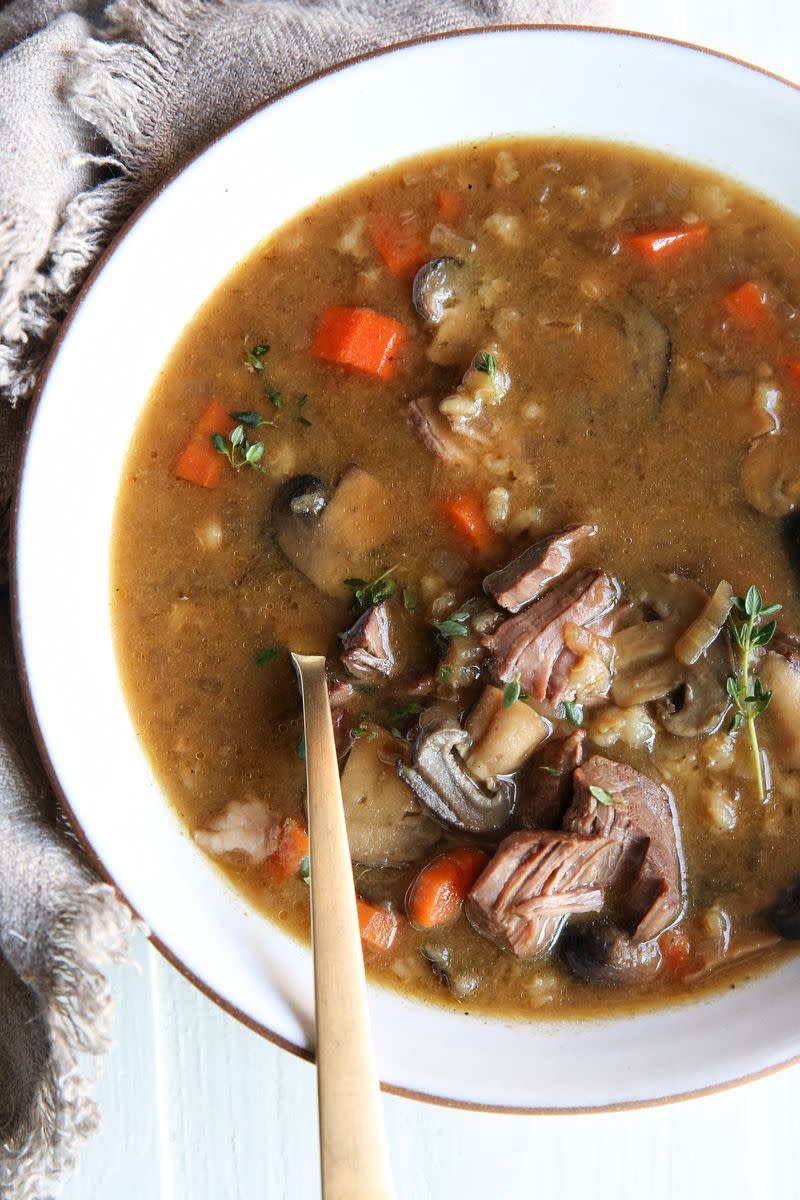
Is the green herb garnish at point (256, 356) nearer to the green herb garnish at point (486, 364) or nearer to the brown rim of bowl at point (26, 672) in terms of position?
the brown rim of bowl at point (26, 672)

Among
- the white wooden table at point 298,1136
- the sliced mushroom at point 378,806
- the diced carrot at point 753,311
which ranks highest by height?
the diced carrot at point 753,311

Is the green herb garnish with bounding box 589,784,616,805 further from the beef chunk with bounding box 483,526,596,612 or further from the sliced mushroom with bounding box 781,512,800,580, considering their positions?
the sliced mushroom with bounding box 781,512,800,580

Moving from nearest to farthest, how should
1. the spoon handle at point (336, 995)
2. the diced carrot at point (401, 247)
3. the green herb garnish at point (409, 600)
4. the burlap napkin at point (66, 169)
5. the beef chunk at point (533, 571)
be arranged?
the spoon handle at point (336, 995) → the burlap napkin at point (66, 169) → the beef chunk at point (533, 571) → the green herb garnish at point (409, 600) → the diced carrot at point (401, 247)

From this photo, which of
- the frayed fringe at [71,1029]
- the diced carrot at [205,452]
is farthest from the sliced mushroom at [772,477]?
the frayed fringe at [71,1029]

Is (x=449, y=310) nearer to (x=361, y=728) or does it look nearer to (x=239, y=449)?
(x=239, y=449)

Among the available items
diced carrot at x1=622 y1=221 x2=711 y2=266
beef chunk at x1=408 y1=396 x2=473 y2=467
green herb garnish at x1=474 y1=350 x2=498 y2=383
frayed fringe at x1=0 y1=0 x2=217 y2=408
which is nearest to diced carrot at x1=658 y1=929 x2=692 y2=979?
beef chunk at x1=408 y1=396 x2=473 y2=467

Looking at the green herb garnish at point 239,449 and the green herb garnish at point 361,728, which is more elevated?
the green herb garnish at point 239,449

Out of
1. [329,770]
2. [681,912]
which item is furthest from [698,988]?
[329,770]
